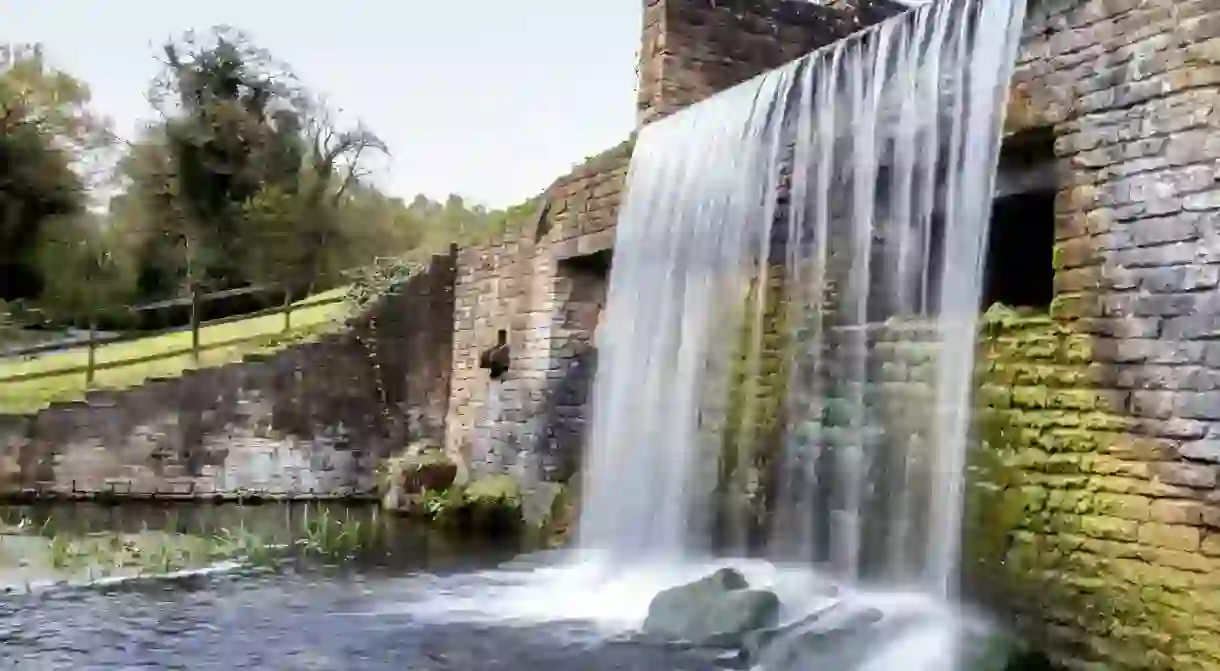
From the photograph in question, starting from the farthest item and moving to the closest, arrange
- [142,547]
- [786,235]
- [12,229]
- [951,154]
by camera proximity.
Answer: [12,229], [142,547], [786,235], [951,154]

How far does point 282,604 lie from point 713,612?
2.67 m

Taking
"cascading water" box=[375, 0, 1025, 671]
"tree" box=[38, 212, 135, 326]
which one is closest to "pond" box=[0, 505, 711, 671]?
"cascading water" box=[375, 0, 1025, 671]

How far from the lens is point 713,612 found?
20.4 feet

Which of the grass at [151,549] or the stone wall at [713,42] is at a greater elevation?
the stone wall at [713,42]

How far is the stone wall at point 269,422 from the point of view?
12180 mm

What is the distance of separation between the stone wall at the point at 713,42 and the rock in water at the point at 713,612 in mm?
5112

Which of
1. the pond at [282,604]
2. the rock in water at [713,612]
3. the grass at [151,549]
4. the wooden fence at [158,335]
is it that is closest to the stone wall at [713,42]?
the pond at [282,604]

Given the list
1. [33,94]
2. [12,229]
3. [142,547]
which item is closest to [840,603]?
[142,547]

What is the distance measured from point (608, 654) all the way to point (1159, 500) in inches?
107

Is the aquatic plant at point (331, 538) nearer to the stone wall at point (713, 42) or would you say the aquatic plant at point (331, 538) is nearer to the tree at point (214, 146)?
the stone wall at point (713, 42)

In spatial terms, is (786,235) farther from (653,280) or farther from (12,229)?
(12,229)

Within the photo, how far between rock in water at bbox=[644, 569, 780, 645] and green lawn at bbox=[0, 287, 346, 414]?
8.29 m

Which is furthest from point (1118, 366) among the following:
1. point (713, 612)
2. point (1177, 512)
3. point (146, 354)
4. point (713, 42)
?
point (146, 354)

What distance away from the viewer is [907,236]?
6.50 m
